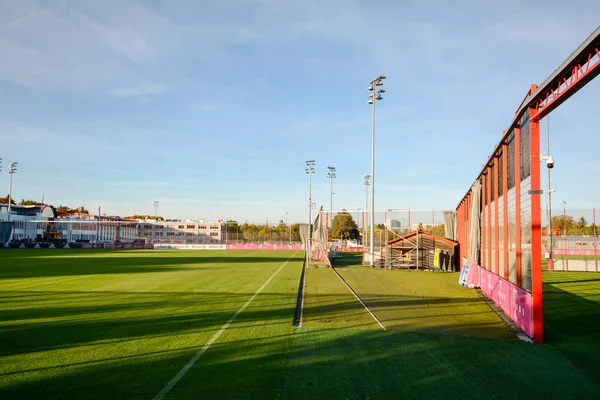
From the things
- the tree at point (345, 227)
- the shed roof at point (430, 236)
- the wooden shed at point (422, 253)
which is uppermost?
the tree at point (345, 227)

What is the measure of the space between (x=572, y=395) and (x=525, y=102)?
6.05 m

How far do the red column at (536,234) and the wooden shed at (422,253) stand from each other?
2089 centimetres

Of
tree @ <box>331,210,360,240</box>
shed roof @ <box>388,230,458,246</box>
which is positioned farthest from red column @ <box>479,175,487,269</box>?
tree @ <box>331,210,360,240</box>

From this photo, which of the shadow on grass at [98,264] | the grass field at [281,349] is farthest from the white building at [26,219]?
the grass field at [281,349]

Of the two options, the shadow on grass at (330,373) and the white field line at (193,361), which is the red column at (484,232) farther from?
the white field line at (193,361)

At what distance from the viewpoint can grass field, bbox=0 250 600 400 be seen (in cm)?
600

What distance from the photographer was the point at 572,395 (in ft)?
19.4

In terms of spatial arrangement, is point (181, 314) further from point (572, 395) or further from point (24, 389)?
point (572, 395)

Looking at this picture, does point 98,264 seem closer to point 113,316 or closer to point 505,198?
point 113,316

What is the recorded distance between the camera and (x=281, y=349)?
803cm

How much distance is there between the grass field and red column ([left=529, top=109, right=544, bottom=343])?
46 centimetres

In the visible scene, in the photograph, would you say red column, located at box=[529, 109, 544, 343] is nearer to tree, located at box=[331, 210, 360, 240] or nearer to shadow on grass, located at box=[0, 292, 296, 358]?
shadow on grass, located at box=[0, 292, 296, 358]

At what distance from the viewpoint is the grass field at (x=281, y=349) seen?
600 cm

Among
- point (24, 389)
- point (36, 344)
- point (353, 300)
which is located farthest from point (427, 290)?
point (24, 389)
